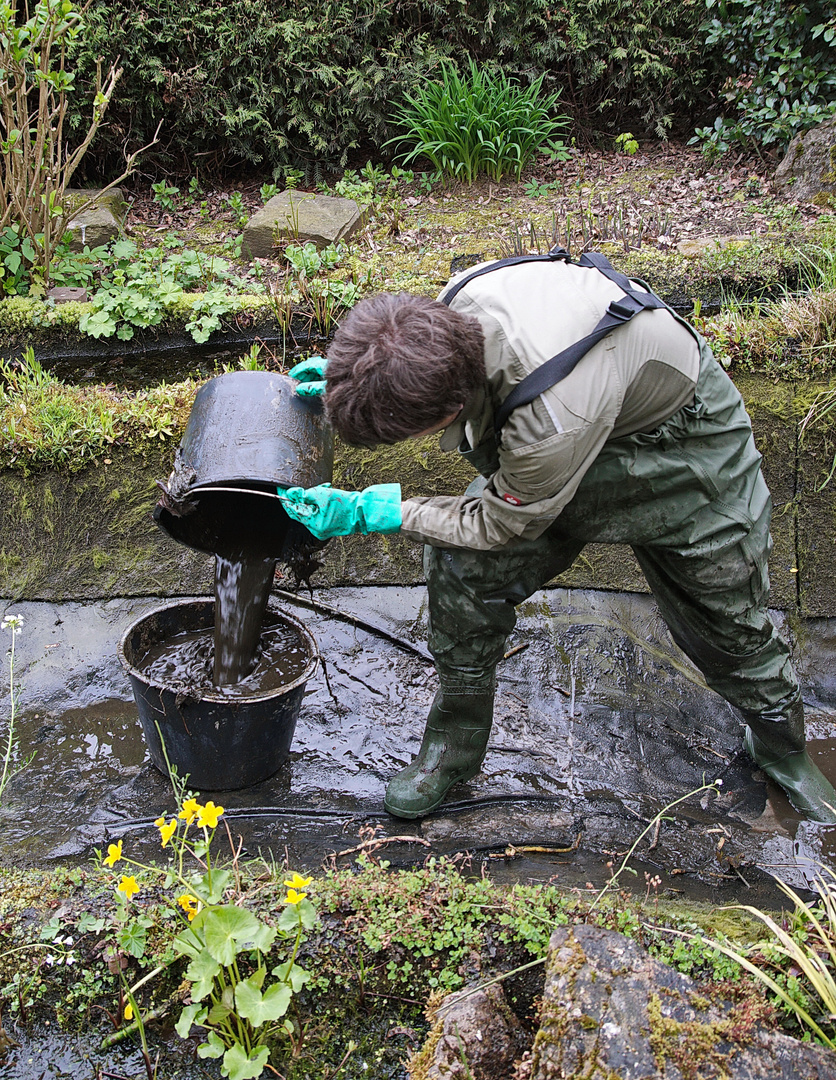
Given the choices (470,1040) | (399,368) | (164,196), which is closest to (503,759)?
(470,1040)

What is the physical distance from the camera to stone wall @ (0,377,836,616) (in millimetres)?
3707

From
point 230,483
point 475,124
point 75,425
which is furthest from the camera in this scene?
point 475,124

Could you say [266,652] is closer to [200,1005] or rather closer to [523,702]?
[523,702]

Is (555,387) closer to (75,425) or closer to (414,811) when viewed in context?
(414,811)

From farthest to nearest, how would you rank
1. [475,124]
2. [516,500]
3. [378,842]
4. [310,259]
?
[475,124], [310,259], [378,842], [516,500]

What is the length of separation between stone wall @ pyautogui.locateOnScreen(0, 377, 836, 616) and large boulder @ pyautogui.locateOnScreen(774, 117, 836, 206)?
2.88 meters

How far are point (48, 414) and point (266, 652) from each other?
169 centimetres

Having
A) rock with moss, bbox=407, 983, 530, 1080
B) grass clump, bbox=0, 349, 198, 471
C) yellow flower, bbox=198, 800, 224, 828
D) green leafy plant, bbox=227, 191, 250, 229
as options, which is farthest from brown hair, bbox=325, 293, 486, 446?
green leafy plant, bbox=227, 191, 250, 229

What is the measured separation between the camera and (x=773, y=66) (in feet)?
22.3

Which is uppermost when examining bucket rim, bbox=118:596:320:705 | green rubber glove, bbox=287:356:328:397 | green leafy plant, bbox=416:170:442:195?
green rubber glove, bbox=287:356:328:397

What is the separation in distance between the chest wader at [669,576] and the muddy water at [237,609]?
597mm

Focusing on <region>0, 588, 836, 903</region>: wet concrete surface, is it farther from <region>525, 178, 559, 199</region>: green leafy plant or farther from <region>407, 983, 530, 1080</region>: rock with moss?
<region>525, 178, 559, 199</region>: green leafy plant

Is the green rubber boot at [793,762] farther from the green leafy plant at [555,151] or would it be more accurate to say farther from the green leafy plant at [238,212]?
the green leafy plant at [555,151]

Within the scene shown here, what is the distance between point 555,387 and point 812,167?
5206mm
